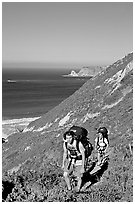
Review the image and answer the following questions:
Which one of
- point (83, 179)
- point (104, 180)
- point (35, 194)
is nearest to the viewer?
point (35, 194)

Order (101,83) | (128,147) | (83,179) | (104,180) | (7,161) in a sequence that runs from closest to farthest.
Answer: (83,179) < (104,180) < (128,147) < (7,161) < (101,83)

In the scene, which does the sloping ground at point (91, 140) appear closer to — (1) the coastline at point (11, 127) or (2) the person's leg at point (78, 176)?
(2) the person's leg at point (78, 176)

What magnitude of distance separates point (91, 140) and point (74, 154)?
34.5 feet

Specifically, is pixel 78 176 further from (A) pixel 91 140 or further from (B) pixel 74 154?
(A) pixel 91 140

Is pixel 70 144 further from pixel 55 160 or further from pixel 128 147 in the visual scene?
pixel 55 160

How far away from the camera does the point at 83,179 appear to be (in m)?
9.89

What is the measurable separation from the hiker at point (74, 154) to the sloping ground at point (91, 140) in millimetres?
564

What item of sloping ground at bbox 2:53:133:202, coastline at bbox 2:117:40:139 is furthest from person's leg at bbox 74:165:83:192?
coastline at bbox 2:117:40:139

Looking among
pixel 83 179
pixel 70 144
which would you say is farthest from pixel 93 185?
pixel 70 144

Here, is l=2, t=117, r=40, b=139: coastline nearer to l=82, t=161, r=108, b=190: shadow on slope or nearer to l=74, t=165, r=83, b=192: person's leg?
l=82, t=161, r=108, b=190: shadow on slope

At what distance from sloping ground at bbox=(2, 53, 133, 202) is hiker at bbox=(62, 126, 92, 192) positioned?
0.56 m

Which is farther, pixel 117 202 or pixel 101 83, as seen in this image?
pixel 101 83

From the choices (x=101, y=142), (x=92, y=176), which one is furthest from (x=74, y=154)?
(x=101, y=142)

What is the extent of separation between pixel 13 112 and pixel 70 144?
6825 centimetres
